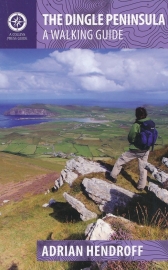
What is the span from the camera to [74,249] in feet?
22.0

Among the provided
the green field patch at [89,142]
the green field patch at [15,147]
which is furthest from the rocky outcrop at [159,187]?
the green field patch at [15,147]

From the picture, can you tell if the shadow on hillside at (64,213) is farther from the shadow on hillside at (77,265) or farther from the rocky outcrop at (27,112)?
the rocky outcrop at (27,112)

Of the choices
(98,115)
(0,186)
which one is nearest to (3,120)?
(98,115)

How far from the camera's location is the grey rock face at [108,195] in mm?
9498

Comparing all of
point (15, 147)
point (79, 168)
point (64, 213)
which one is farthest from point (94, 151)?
point (15, 147)

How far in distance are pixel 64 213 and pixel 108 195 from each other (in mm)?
2503

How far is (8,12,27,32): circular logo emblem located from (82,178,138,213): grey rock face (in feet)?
17.8

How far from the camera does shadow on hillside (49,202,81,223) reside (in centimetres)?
1069

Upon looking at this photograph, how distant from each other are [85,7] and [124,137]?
4151 mm

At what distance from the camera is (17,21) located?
697cm

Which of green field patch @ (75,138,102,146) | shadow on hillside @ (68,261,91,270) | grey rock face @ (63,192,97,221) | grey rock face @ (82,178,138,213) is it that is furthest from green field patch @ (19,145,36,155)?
shadow on hillside @ (68,261,91,270)

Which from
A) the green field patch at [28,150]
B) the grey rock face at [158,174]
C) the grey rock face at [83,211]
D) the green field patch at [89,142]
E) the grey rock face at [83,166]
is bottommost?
the grey rock face at [83,211]

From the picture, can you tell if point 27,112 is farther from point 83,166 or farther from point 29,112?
point 83,166

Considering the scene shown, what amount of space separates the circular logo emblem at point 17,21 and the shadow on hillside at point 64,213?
6.38 meters
